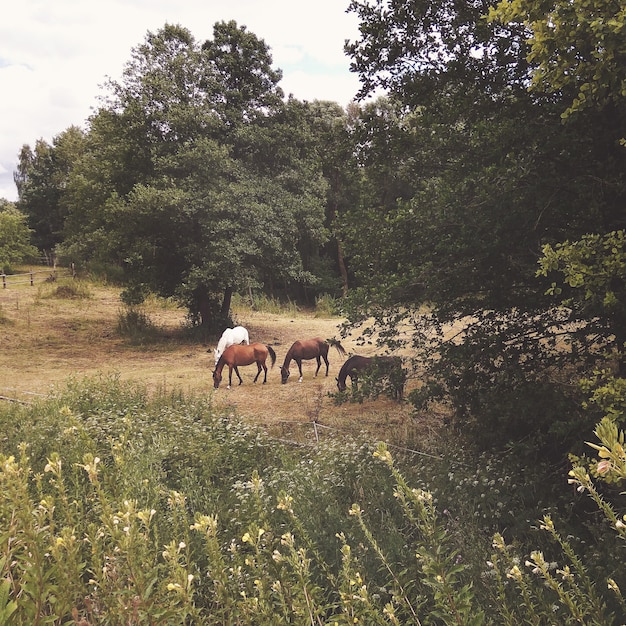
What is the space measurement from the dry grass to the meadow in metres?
0.09

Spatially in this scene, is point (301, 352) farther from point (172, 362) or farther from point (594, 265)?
point (594, 265)

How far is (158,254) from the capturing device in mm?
16266

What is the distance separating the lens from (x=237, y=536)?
3.94m

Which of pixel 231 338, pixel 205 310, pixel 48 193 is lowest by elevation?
pixel 231 338

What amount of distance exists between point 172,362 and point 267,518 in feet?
34.8

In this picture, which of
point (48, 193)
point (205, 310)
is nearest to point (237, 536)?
point (205, 310)

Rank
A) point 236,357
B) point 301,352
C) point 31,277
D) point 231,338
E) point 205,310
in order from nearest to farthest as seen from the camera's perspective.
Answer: point 236,357
point 301,352
point 231,338
point 205,310
point 31,277

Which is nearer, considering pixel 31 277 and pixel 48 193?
pixel 31 277

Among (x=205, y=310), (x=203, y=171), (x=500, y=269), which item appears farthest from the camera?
Answer: (x=205, y=310)

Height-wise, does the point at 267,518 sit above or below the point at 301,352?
above

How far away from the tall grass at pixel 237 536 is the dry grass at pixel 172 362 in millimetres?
1476

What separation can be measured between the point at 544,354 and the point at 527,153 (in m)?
2.20

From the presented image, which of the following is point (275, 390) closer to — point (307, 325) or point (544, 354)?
point (544, 354)

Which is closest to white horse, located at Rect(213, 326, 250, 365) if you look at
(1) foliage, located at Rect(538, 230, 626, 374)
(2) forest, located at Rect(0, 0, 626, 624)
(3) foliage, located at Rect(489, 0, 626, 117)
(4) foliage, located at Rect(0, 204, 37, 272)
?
(2) forest, located at Rect(0, 0, 626, 624)
